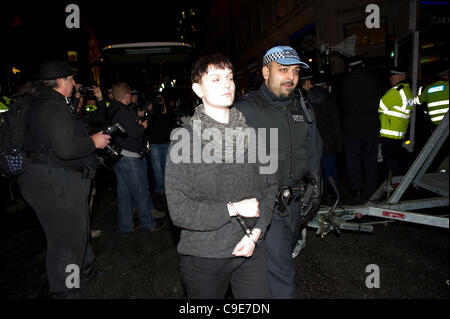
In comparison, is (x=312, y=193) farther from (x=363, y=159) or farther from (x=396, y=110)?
(x=363, y=159)

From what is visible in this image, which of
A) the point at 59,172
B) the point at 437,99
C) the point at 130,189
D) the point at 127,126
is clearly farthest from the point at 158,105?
the point at 437,99

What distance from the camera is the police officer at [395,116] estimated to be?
4832mm

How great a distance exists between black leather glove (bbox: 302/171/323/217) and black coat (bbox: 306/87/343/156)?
2.89m

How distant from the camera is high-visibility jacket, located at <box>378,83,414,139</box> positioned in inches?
190

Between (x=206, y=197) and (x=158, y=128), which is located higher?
(x=158, y=128)

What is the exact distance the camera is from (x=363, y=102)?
525 cm

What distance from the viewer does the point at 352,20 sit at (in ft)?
40.4

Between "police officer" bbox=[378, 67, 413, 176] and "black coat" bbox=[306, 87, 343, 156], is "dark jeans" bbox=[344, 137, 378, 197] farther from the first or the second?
A: "black coat" bbox=[306, 87, 343, 156]

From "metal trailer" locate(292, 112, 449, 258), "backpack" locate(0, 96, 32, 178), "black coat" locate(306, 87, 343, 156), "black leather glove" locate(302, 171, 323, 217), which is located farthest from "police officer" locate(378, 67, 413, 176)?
"backpack" locate(0, 96, 32, 178)

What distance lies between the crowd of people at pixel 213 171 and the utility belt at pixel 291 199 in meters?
0.01

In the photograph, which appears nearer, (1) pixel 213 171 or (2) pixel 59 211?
(1) pixel 213 171

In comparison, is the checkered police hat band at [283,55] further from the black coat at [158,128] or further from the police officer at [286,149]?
the black coat at [158,128]

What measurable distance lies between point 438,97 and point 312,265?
3521mm

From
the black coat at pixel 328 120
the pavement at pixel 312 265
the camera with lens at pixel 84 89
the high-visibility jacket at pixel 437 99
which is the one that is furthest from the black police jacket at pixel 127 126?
the high-visibility jacket at pixel 437 99
